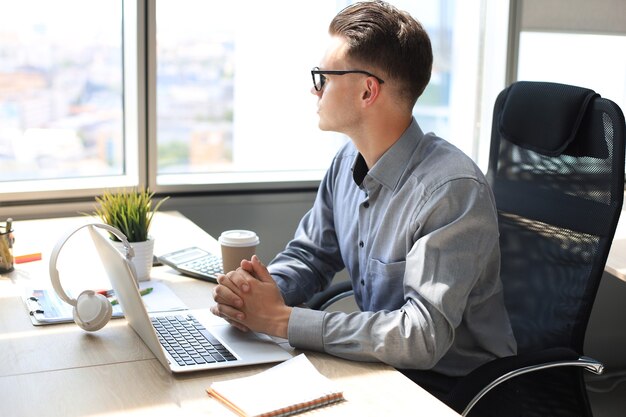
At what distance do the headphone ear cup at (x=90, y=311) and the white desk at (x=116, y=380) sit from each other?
2 centimetres

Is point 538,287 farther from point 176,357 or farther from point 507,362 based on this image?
point 176,357

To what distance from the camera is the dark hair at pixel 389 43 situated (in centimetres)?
181

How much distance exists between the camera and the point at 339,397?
134 cm

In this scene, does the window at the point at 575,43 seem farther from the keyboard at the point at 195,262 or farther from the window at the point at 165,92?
the keyboard at the point at 195,262

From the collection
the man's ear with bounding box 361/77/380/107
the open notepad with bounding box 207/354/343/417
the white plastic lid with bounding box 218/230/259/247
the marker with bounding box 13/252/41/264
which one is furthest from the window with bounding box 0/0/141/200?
the open notepad with bounding box 207/354/343/417

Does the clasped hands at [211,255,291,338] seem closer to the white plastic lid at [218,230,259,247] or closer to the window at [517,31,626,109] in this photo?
the white plastic lid at [218,230,259,247]

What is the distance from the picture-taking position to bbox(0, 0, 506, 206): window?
9.41ft

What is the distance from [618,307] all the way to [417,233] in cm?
219

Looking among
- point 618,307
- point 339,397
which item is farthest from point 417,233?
point 618,307

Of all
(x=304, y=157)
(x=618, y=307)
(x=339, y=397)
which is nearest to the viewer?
(x=339, y=397)

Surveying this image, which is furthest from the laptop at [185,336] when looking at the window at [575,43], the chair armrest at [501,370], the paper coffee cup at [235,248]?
the window at [575,43]

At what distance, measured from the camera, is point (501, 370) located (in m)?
1.66

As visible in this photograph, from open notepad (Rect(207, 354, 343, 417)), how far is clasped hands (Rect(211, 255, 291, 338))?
18 centimetres

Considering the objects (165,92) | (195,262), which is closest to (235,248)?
(195,262)
